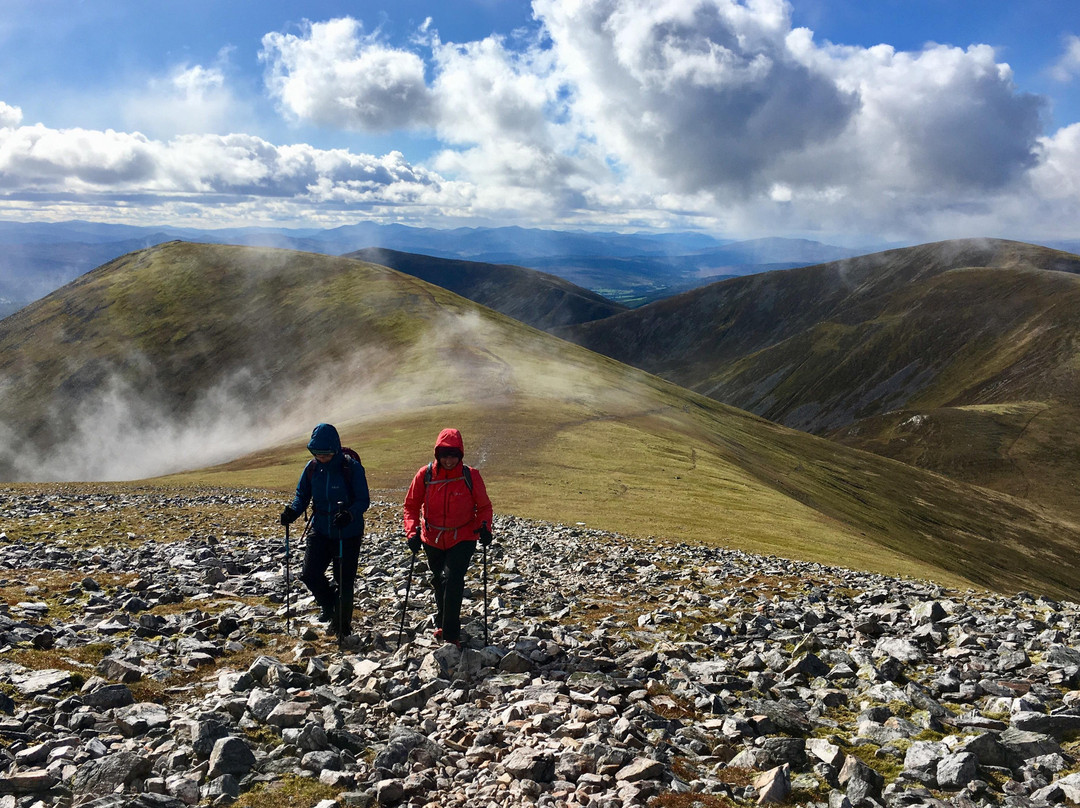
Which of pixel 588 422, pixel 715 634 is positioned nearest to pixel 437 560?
pixel 715 634

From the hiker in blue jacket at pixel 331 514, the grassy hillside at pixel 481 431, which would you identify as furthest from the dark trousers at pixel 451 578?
the grassy hillside at pixel 481 431

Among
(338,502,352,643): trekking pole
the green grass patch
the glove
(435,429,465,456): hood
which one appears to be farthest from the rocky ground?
(435,429,465,456): hood

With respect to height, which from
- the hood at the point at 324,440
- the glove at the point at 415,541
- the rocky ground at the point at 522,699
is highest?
the hood at the point at 324,440

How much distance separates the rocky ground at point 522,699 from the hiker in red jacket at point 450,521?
3.69 ft

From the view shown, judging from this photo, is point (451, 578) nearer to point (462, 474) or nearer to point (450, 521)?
point (450, 521)

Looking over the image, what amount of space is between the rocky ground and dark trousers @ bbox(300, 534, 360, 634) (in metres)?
0.60

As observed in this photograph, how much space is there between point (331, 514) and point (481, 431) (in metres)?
61.8

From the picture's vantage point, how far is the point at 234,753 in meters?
9.09

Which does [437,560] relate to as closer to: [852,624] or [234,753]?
[234,753]

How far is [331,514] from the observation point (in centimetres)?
1496

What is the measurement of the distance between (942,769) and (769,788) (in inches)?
102

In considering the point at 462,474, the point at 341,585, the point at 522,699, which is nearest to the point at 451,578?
the point at 462,474

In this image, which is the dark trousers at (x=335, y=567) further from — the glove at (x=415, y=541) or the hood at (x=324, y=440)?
the hood at (x=324, y=440)

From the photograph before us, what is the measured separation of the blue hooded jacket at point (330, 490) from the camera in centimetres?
1488
